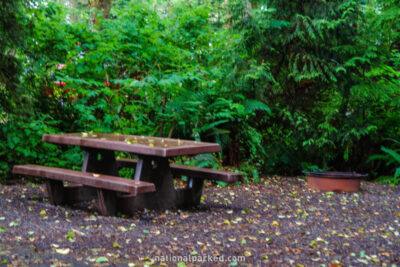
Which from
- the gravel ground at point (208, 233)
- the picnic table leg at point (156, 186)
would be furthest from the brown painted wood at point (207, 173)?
the gravel ground at point (208, 233)

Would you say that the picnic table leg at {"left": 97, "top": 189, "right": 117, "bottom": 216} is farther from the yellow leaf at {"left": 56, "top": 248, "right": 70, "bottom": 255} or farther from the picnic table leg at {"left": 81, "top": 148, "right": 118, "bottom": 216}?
the yellow leaf at {"left": 56, "top": 248, "right": 70, "bottom": 255}

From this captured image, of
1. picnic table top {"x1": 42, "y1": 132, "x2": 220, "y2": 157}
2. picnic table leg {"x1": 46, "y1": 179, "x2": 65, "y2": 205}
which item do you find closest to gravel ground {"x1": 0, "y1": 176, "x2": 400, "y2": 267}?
picnic table leg {"x1": 46, "y1": 179, "x2": 65, "y2": 205}

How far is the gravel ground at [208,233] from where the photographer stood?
3.28 metres

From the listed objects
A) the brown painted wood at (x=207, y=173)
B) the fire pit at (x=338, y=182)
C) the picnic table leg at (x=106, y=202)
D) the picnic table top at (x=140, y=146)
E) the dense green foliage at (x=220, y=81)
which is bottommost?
the picnic table leg at (x=106, y=202)

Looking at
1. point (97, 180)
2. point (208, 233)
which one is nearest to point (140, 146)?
point (97, 180)

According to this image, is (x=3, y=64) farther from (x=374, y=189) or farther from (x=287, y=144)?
(x=374, y=189)

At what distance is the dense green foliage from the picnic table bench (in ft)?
4.31

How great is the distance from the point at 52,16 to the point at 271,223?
14.9 feet

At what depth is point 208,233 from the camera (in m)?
4.16

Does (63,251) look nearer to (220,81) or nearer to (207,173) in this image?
(207,173)

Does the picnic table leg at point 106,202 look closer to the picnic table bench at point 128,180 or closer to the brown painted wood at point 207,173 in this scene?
the picnic table bench at point 128,180

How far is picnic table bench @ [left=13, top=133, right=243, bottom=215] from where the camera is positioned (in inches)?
167

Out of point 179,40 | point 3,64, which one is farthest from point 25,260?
point 179,40

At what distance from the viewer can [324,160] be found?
28.8ft
